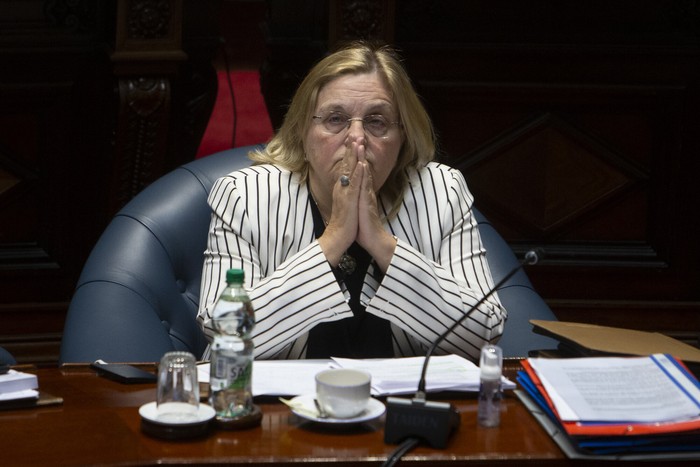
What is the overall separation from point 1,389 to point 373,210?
2.62ft

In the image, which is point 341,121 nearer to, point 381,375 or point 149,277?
point 149,277

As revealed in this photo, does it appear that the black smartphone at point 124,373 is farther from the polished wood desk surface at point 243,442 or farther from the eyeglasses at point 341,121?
the eyeglasses at point 341,121

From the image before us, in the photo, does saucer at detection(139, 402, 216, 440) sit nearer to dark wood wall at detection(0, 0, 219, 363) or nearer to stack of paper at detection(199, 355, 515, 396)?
stack of paper at detection(199, 355, 515, 396)

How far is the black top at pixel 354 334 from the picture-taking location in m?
2.07

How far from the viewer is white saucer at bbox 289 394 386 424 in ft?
4.60

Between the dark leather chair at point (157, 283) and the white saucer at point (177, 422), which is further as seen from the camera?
the dark leather chair at point (157, 283)

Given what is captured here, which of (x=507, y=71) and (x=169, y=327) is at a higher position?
(x=507, y=71)

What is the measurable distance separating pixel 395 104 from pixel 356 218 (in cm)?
27

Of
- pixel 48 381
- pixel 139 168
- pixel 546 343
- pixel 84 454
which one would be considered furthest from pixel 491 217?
pixel 84 454

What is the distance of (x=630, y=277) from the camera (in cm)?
347

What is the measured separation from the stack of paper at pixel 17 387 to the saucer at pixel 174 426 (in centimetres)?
18

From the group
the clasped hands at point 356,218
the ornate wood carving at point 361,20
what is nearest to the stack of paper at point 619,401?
the clasped hands at point 356,218

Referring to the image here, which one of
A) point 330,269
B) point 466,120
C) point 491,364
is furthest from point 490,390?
point 466,120

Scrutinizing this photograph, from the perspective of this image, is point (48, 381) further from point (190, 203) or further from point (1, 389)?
point (190, 203)
